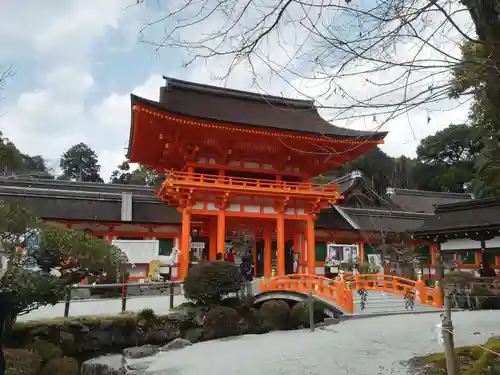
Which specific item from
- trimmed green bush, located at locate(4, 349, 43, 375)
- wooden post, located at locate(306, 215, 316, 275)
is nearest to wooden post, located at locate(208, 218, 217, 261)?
wooden post, located at locate(306, 215, 316, 275)

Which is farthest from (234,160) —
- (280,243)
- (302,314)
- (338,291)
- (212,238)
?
(338,291)

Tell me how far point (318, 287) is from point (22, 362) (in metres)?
7.93

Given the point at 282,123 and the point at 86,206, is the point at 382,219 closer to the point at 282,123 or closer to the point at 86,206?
the point at 282,123

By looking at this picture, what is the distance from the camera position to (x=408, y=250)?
1922cm

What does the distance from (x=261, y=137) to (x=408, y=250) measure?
28.7ft

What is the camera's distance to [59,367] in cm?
804

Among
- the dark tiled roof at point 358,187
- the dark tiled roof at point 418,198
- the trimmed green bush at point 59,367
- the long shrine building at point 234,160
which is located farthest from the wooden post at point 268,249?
the dark tiled roof at point 418,198

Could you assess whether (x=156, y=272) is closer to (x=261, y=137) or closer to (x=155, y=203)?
(x=155, y=203)

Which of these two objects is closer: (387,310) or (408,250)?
(387,310)

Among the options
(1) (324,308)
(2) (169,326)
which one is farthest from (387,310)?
(2) (169,326)

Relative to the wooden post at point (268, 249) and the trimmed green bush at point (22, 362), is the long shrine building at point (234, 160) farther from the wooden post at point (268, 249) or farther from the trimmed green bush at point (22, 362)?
the trimmed green bush at point (22, 362)

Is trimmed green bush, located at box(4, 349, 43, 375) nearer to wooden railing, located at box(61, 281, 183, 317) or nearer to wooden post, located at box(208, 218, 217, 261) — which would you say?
wooden railing, located at box(61, 281, 183, 317)

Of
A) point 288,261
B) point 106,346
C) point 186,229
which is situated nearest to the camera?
point 106,346

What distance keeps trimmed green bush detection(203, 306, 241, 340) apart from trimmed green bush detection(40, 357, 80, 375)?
3607 millimetres
